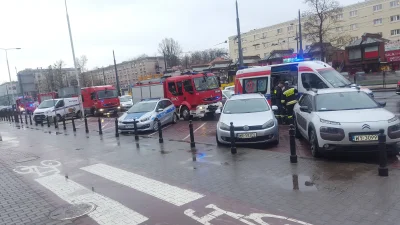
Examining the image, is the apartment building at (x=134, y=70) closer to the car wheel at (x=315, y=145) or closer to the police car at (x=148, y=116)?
the police car at (x=148, y=116)

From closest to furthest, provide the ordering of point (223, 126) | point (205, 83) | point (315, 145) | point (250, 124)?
point (315, 145)
point (250, 124)
point (223, 126)
point (205, 83)

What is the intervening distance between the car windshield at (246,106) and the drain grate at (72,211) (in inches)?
229

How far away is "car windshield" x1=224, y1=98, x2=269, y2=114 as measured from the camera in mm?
10094

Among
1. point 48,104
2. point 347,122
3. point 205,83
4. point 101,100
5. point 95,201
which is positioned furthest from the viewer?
point 101,100

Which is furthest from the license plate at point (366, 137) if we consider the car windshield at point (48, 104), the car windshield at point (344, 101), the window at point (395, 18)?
the window at point (395, 18)

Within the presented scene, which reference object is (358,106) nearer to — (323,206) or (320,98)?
(320,98)

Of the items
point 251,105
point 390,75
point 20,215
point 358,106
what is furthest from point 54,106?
point 390,75

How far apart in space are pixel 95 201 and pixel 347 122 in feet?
17.7

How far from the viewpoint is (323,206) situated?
4793mm

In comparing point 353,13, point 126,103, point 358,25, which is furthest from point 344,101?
point 353,13

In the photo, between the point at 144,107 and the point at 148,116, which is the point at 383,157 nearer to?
the point at 148,116

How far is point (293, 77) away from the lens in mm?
13508

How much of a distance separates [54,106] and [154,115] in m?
13.1

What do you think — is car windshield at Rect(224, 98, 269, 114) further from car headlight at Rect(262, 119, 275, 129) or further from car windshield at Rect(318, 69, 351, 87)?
car windshield at Rect(318, 69, 351, 87)
